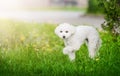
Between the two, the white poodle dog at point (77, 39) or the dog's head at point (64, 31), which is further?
the white poodle dog at point (77, 39)

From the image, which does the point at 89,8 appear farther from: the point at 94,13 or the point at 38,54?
the point at 38,54

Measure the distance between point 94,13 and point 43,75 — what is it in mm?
17126

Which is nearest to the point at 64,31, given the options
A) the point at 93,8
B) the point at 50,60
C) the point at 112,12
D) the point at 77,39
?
the point at 77,39

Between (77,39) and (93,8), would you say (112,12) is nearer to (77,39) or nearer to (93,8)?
(77,39)

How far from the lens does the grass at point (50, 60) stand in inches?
339

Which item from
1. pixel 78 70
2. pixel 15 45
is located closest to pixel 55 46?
pixel 15 45

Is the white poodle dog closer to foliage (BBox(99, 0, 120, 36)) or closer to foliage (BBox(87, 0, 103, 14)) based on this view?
foliage (BBox(99, 0, 120, 36))

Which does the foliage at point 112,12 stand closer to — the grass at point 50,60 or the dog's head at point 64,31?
the grass at point 50,60

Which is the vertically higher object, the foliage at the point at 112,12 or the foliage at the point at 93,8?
the foliage at the point at 112,12

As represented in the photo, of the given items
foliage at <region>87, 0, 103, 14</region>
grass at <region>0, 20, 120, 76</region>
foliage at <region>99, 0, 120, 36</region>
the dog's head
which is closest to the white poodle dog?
the dog's head

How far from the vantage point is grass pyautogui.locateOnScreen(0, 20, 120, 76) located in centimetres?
861

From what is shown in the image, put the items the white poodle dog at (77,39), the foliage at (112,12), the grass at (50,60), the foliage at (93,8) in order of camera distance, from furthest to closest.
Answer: the foliage at (93,8) < the foliage at (112,12) < the white poodle dog at (77,39) < the grass at (50,60)

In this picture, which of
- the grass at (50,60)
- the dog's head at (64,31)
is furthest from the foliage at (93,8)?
the dog's head at (64,31)

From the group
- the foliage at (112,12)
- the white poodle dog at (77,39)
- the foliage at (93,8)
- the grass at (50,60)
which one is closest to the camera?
the grass at (50,60)
